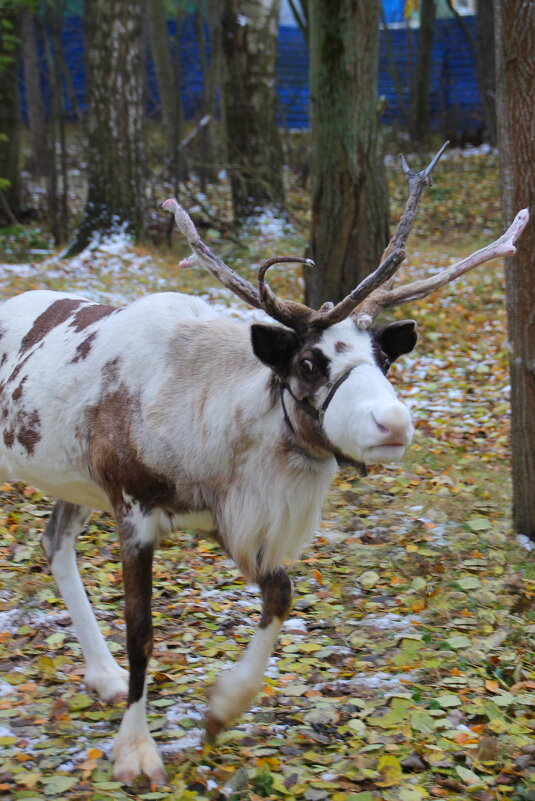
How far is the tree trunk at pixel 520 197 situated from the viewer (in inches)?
228

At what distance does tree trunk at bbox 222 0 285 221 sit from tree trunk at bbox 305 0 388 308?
456cm

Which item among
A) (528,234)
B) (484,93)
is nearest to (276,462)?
(528,234)

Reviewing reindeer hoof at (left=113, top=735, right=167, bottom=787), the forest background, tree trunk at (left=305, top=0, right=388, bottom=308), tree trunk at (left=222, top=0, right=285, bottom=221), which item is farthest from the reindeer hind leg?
tree trunk at (left=222, top=0, right=285, bottom=221)

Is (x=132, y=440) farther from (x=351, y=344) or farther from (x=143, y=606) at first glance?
(x=351, y=344)

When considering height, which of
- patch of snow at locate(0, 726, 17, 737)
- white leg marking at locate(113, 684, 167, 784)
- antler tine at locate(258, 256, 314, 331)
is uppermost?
antler tine at locate(258, 256, 314, 331)

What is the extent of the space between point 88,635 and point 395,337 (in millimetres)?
2169

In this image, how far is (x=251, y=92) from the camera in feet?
46.3

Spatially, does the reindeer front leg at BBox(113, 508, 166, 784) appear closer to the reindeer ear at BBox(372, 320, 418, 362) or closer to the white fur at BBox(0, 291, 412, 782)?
the white fur at BBox(0, 291, 412, 782)

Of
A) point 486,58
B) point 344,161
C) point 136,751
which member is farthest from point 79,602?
point 486,58

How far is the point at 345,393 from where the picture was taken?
11.7 feet

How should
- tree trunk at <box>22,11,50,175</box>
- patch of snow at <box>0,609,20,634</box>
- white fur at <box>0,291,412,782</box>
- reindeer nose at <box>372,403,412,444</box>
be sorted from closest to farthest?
reindeer nose at <box>372,403,412,444</box> → white fur at <box>0,291,412,782</box> → patch of snow at <box>0,609,20,634</box> → tree trunk at <box>22,11,50,175</box>

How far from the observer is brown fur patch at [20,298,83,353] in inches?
192

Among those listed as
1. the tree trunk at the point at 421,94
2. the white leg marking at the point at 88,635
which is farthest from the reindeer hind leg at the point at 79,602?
the tree trunk at the point at 421,94

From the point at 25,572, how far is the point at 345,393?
120 inches
